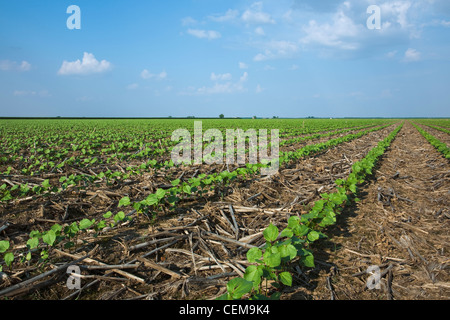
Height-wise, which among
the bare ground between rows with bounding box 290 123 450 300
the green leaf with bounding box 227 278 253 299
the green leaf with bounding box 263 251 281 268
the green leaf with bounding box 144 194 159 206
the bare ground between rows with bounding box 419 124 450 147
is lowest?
the bare ground between rows with bounding box 290 123 450 300

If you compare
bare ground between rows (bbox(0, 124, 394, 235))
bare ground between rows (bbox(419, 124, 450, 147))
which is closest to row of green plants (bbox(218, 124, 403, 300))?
bare ground between rows (bbox(0, 124, 394, 235))

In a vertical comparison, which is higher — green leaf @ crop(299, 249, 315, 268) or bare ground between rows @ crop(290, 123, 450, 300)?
green leaf @ crop(299, 249, 315, 268)

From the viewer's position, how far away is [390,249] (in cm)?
330

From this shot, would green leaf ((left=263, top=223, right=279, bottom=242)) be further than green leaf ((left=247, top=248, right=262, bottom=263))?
Yes

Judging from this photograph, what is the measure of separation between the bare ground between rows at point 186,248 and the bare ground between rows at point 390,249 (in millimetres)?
411

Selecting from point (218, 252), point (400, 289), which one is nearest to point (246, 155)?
point (218, 252)

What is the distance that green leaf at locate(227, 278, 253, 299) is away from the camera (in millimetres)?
1857

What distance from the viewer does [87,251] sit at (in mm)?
3176

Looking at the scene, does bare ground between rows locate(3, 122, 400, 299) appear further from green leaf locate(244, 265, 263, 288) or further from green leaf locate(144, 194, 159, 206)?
green leaf locate(244, 265, 263, 288)

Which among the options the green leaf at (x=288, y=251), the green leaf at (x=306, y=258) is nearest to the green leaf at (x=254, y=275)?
the green leaf at (x=288, y=251)

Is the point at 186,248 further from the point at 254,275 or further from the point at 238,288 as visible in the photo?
the point at 238,288

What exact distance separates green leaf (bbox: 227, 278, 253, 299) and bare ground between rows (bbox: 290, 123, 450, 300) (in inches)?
30.6

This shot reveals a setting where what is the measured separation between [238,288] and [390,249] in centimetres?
250

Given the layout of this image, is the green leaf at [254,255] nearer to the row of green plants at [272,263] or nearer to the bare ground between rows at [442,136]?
the row of green plants at [272,263]
